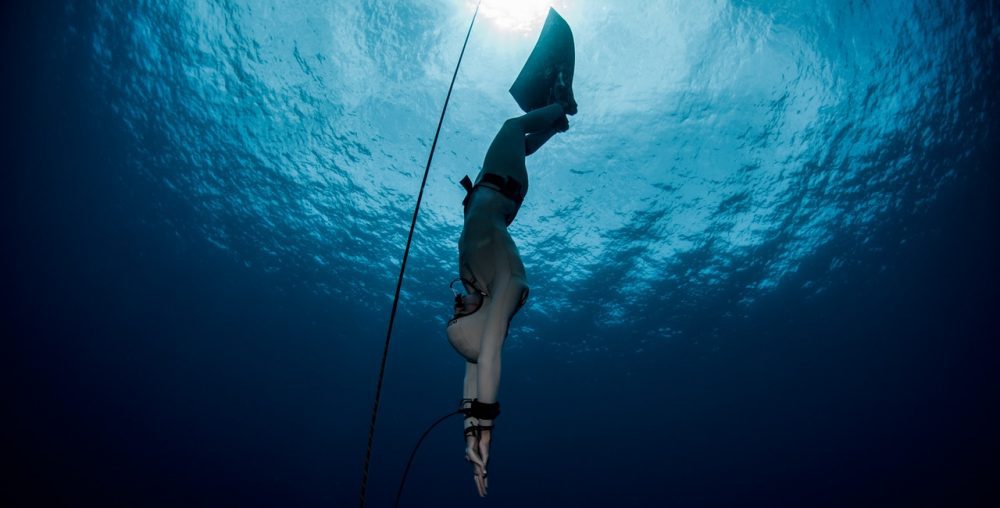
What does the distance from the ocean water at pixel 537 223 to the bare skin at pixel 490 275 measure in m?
7.41

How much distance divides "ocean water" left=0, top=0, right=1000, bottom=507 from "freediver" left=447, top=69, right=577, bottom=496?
7341 mm

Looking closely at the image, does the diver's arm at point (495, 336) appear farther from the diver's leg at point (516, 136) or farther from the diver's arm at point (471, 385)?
the diver's leg at point (516, 136)

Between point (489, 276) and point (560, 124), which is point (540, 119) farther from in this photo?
point (489, 276)

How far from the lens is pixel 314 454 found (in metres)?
47.1

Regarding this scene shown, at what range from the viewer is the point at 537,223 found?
14.7 m

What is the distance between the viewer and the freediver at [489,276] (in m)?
1.99

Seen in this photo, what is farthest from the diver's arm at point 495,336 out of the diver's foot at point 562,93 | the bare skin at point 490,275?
the diver's foot at point 562,93

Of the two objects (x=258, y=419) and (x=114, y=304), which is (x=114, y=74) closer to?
(x=114, y=304)

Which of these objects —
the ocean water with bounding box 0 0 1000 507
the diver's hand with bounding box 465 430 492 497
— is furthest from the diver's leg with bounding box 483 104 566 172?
the ocean water with bounding box 0 0 1000 507

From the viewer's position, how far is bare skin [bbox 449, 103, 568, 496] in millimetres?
1995

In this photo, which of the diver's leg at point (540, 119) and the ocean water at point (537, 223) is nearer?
the diver's leg at point (540, 119)

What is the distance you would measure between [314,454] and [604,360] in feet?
124

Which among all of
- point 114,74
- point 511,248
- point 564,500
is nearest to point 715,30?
point 511,248

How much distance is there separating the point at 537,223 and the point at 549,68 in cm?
1101
